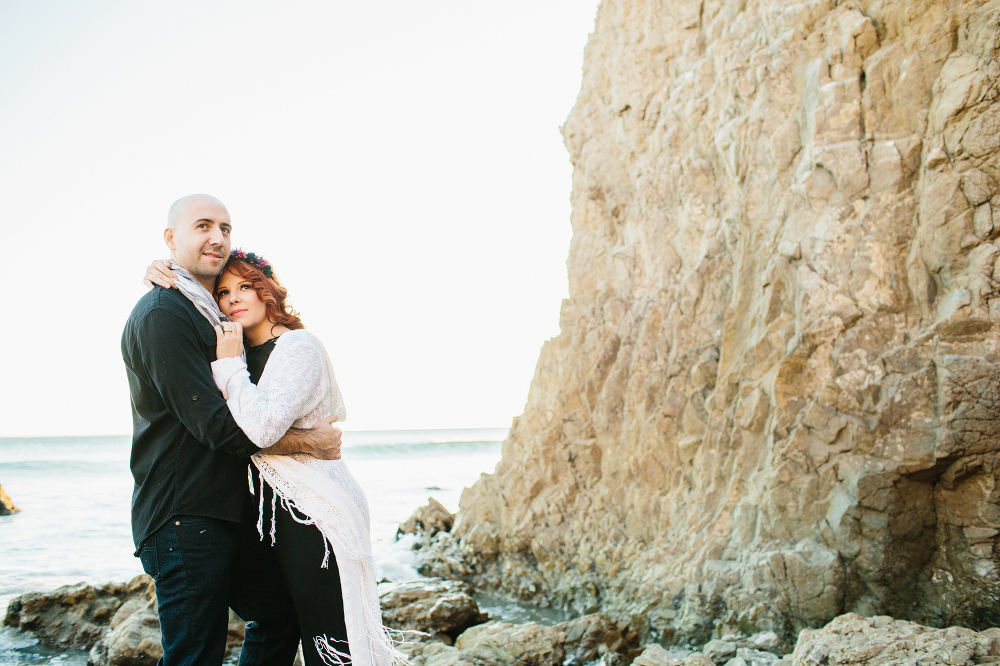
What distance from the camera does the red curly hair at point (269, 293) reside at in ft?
9.95

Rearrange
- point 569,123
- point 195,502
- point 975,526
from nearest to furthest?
point 195,502, point 975,526, point 569,123

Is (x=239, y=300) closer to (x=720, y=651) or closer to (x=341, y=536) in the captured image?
(x=341, y=536)

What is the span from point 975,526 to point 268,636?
519 cm

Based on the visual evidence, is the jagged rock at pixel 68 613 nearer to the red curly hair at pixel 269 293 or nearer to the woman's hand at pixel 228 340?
the red curly hair at pixel 269 293

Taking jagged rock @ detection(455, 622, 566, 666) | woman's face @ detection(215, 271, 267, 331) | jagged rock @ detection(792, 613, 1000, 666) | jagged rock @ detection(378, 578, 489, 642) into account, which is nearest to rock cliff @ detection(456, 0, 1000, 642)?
jagged rock @ detection(792, 613, 1000, 666)

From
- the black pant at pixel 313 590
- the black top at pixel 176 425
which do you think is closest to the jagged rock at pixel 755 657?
the black pant at pixel 313 590

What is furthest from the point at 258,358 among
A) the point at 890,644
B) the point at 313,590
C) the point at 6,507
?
the point at 6,507

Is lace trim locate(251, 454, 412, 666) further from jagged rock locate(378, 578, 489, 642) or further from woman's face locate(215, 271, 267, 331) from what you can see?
jagged rock locate(378, 578, 489, 642)

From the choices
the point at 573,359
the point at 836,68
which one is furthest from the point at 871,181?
the point at 573,359

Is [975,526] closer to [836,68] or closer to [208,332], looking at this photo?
[836,68]

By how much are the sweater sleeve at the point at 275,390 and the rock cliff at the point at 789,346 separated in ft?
15.4

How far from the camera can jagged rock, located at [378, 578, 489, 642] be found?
725 centimetres

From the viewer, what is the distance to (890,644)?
13.2 ft

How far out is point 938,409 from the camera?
16.6ft
